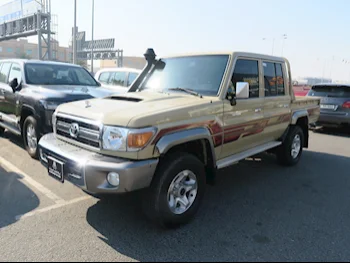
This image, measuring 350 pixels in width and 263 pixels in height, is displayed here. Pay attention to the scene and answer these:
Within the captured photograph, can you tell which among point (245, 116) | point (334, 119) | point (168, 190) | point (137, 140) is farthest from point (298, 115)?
point (334, 119)

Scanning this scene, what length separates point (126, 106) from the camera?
11.1ft

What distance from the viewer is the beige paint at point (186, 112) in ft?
9.87

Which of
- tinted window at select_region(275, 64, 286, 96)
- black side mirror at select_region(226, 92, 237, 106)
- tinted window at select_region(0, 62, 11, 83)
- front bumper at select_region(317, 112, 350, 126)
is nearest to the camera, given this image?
black side mirror at select_region(226, 92, 237, 106)

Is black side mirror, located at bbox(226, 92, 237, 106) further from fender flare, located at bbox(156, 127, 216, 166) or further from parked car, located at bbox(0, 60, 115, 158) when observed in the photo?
parked car, located at bbox(0, 60, 115, 158)

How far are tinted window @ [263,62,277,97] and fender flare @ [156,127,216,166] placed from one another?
1731 mm

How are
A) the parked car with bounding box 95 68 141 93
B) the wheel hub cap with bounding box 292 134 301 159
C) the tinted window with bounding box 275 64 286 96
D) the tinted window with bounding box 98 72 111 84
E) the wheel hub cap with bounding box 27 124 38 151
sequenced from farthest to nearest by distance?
1. the tinted window with bounding box 98 72 111 84
2. the parked car with bounding box 95 68 141 93
3. the wheel hub cap with bounding box 292 134 301 159
4. the wheel hub cap with bounding box 27 124 38 151
5. the tinted window with bounding box 275 64 286 96

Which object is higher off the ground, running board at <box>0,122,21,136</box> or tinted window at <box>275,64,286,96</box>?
tinted window at <box>275,64,286,96</box>

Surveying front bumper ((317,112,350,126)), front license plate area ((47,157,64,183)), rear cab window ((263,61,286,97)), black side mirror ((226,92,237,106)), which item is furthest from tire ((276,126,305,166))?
front bumper ((317,112,350,126))

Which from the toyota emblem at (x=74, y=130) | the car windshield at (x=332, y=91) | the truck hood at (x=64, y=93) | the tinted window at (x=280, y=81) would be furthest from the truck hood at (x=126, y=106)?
the car windshield at (x=332, y=91)

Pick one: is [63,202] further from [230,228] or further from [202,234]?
[230,228]

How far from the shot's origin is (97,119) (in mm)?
3131

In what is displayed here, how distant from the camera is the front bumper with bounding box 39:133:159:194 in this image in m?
2.83

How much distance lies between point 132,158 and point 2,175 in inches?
117

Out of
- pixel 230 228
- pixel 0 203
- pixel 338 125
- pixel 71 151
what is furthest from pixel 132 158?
pixel 338 125
